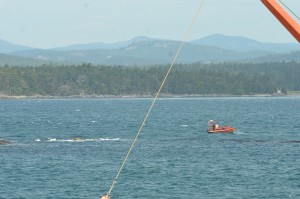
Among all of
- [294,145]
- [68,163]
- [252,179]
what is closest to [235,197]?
[252,179]

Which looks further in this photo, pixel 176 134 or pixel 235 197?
pixel 176 134

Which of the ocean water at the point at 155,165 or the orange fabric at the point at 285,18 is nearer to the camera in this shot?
the orange fabric at the point at 285,18

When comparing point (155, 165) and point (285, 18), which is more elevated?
point (285, 18)

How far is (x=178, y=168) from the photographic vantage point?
102m

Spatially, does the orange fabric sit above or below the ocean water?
above

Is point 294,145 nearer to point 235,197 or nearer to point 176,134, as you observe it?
point 176,134

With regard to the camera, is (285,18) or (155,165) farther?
(155,165)

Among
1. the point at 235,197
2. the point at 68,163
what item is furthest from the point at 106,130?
the point at 235,197

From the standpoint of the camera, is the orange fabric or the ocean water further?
the ocean water

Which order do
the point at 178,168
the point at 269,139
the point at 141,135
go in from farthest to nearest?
the point at 141,135, the point at 269,139, the point at 178,168

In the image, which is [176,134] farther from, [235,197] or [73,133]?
[235,197]

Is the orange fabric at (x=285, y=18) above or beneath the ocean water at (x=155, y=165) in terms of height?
above

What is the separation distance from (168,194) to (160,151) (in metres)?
41.8

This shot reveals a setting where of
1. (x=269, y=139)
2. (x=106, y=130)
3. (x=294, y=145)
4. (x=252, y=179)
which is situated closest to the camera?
(x=252, y=179)
